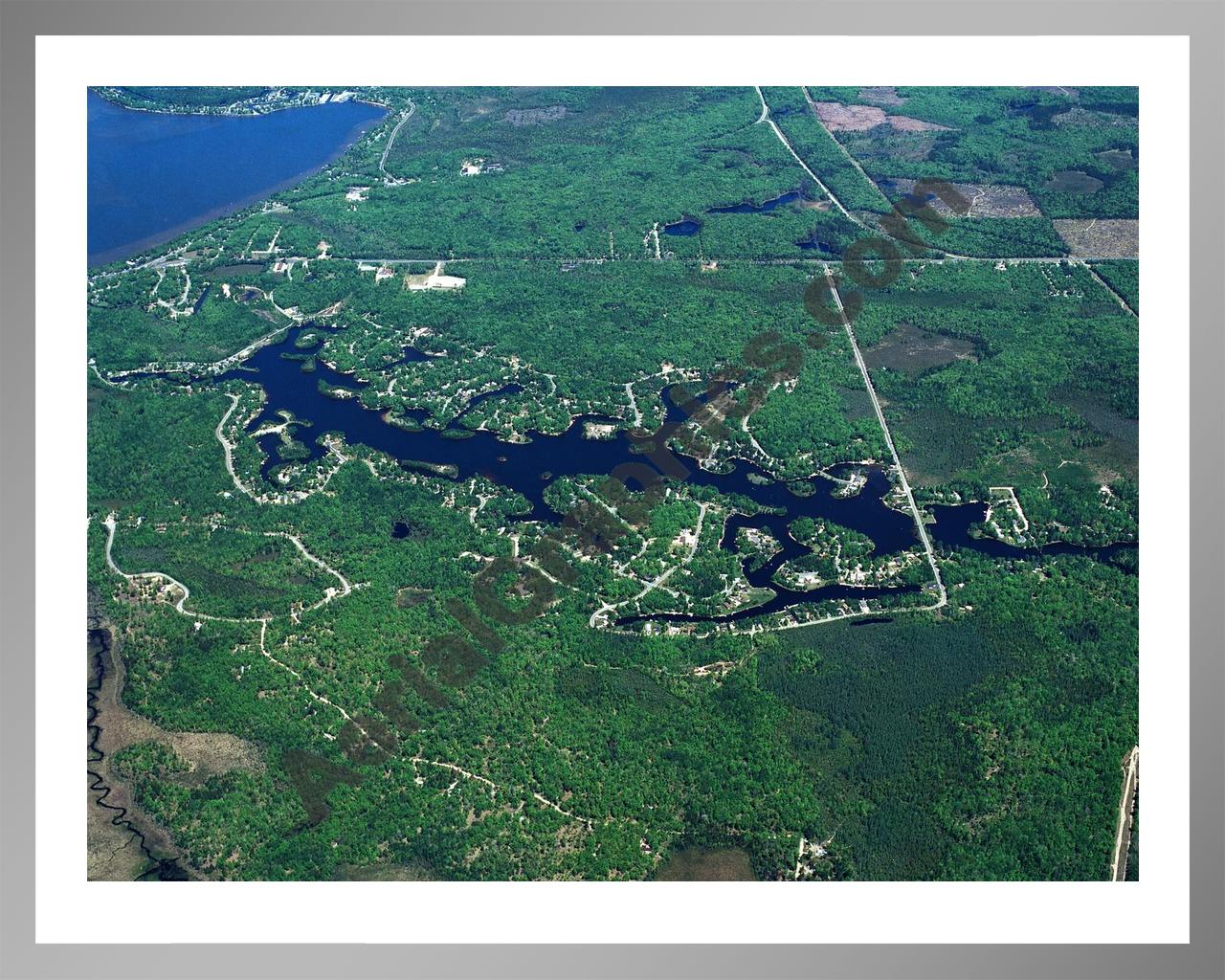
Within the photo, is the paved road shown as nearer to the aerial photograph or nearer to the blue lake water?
the aerial photograph

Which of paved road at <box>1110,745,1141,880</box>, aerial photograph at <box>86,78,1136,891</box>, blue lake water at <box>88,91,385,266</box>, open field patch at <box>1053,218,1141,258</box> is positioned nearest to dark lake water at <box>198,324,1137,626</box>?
aerial photograph at <box>86,78,1136,891</box>

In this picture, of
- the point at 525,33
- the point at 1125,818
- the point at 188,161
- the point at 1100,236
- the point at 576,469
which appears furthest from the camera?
the point at 188,161

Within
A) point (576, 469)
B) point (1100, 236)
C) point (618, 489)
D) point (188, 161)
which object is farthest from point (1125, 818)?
point (188, 161)

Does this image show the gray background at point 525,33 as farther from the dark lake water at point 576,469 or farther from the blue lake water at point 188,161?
the blue lake water at point 188,161

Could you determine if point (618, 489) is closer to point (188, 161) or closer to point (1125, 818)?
point (1125, 818)

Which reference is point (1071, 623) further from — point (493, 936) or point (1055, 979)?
point (493, 936)

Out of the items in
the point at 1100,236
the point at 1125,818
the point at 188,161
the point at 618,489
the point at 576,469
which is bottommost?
→ the point at 1125,818

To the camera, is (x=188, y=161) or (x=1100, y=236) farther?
(x=188, y=161)
